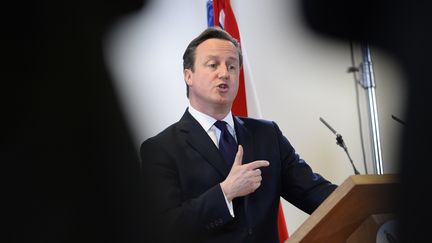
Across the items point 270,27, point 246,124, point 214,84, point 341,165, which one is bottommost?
point 341,165

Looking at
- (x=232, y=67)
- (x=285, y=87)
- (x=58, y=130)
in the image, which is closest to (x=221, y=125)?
(x=232, y=67)

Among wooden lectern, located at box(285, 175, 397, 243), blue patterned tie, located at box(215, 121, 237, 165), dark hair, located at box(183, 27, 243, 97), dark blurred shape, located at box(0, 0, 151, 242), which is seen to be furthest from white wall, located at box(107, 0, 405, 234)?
dark blurred shape, located at box(0, 0, 151, 242)

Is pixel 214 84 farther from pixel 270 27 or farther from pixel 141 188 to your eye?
pixel 141 188

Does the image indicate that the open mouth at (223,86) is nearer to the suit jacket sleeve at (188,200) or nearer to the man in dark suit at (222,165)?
the man in dark suit at (222,165)

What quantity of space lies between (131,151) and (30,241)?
0.22 ft

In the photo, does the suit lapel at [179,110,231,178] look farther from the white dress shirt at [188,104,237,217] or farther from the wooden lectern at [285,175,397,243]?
the wooden lectern at [285,175,397,243]

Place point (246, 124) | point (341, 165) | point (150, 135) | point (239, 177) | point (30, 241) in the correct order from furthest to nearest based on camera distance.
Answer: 1. point (341, 165)
2. point (246, 124)
3. point (239, 177)
4. point (150, 135)
5. point (30, 241)

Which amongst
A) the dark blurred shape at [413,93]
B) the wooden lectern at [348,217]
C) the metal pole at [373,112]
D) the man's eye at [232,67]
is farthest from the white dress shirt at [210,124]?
the dark blurred shape at [413,93]

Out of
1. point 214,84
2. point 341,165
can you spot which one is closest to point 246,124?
point 214,84

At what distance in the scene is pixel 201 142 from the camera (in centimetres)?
100

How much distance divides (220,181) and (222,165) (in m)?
0.04

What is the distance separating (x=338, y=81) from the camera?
1128 mm

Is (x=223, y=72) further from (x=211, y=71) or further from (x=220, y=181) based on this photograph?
(x=220, y=181)

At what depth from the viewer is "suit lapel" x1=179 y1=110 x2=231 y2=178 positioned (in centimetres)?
96
